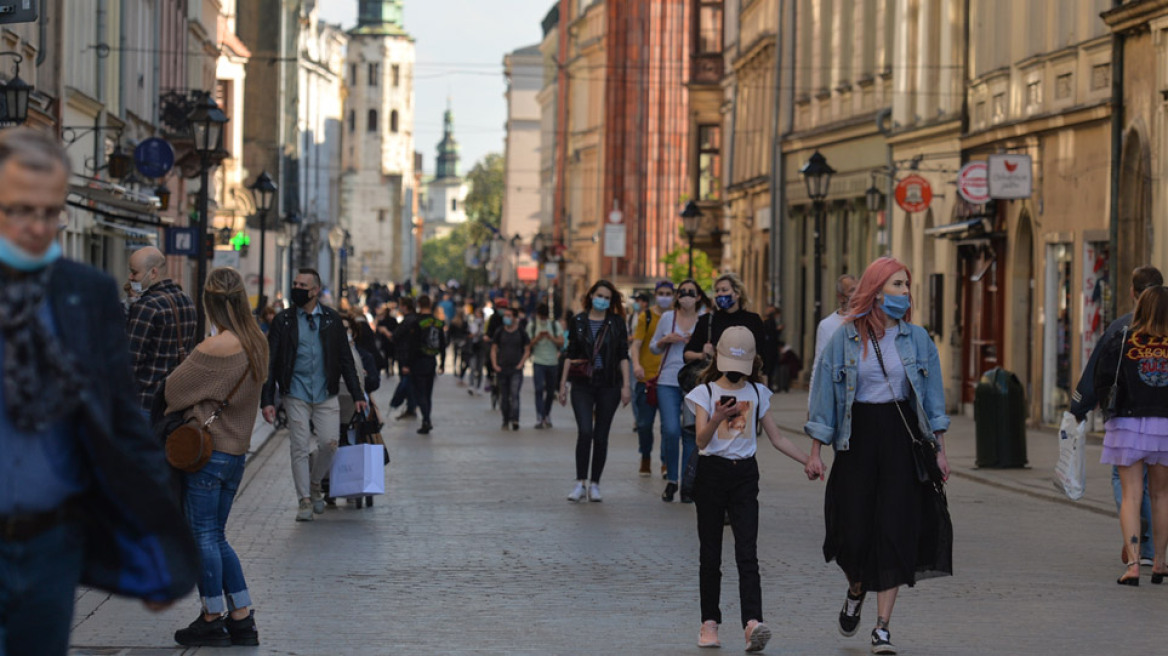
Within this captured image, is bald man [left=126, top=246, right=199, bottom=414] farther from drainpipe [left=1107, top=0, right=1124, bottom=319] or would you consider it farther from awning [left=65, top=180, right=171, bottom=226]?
awning [left=65, top=180, right=171, bottom=226]

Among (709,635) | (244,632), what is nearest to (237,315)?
(244,632)

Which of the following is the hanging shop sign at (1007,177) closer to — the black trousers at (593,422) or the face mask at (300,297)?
the black trousers at (593,422)

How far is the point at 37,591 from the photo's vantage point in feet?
15.7

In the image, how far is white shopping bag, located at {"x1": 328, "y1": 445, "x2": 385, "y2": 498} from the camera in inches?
602

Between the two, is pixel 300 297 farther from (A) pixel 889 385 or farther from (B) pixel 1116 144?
(B) pixel 1116 144

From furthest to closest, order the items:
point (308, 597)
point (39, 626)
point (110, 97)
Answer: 1. point (110, 97)
2. point (308, 597)
3. point (39, 626)

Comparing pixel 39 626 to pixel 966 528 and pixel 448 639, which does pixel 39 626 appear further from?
pixel 966 528

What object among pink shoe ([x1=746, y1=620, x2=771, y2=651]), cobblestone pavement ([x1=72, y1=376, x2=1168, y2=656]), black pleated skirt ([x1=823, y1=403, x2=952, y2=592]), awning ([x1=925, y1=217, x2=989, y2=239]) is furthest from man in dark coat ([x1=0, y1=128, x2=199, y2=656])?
awning ([x1=925, y1=217, x2=989, y2=239])

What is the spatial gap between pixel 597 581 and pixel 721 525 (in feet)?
7.58

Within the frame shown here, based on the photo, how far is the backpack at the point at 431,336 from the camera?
90.9 ft

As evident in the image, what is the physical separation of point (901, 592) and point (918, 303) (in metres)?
24.7

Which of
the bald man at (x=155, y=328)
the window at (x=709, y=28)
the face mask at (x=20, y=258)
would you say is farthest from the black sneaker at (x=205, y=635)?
the window at (x=709, y=28)

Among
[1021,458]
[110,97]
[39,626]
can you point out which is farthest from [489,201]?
[39,626]

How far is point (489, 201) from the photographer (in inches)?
7466
